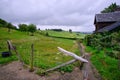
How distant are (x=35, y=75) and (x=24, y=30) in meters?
59.7

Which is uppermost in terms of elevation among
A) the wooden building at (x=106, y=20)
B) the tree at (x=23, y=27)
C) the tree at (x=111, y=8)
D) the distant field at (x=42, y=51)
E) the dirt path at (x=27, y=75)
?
the tree at (x=111, y=8)

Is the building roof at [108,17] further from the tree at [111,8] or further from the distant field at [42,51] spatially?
the tree at [111,8]

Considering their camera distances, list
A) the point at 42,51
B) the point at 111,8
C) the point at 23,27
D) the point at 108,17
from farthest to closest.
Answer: the point at 111,8 → the point at 23,27 → the point at 108,17 → the point at 42,51

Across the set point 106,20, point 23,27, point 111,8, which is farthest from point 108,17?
point 23,27

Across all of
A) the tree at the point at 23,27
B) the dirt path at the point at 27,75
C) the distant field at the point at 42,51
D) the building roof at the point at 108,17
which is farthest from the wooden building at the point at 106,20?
the tree at the point at 23,27

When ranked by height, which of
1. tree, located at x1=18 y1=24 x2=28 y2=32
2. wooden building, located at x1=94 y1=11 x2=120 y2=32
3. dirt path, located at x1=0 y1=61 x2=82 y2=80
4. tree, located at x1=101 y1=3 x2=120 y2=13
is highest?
tree, located at x1=101 y1=3 x2=120 y2=13

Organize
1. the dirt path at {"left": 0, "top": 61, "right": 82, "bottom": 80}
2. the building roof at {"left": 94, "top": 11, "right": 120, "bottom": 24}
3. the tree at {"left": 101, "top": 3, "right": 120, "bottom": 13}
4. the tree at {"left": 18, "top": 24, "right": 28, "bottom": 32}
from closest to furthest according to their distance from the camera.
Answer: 1. the dirt path at {"left": 0, "top": 61, "right": 82, "bottom": 80}
2. the building roof at {"left": 94, "top": 11, "right": 120, "bottom": 24}
3. the tree at {"left": 18, "top": 24, "right": 28, "bottom": 32}
4. the tree at {"left": 101, "top": 3, "right": 120, "bottom": 13}

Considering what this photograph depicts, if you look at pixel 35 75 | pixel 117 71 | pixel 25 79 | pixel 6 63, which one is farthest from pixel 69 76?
pixel 6 63

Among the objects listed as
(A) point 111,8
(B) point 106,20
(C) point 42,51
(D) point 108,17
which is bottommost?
(C) point 42,51

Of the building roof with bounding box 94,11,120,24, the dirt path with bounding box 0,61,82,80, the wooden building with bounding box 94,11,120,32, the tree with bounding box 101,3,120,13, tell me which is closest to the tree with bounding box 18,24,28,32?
the building roof with bounding box 94,11,120,24

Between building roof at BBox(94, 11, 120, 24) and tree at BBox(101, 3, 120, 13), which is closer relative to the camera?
building roof at BBox(94, 11, 120, 24)

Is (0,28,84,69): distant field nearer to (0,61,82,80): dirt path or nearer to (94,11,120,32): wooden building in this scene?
(0,61,82,80): dirt path

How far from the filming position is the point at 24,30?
224 feet

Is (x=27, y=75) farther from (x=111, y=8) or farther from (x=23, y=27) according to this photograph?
(x=111, y=8)
